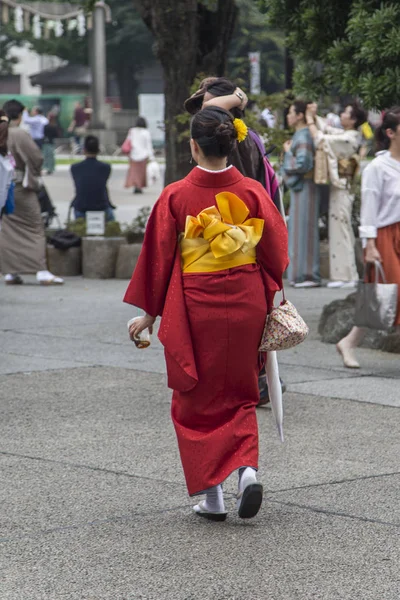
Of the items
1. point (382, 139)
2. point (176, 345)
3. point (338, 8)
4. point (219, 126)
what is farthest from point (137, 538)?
point (338, 8)

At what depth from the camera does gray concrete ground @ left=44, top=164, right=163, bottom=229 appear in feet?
73.0

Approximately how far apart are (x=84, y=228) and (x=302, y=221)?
304 centimetres

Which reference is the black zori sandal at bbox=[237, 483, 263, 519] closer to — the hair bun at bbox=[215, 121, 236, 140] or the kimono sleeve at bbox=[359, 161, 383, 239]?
the hair bun at bbox=[215, 121, 236, 140]

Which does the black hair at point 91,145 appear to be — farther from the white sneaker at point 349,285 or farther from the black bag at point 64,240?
the white sneaker at point 349,285

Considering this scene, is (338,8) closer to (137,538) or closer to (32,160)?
(32,160)

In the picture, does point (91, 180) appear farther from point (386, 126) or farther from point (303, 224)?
point (386, 126)

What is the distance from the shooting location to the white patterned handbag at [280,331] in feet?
16.5

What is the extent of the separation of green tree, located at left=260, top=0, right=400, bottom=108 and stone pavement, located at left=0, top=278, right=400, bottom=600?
2.03 m

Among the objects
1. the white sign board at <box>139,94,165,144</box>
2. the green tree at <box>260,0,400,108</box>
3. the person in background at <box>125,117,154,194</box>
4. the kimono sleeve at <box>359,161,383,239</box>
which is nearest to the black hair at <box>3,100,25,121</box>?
the green tree at <box>260,0,400,108</box>

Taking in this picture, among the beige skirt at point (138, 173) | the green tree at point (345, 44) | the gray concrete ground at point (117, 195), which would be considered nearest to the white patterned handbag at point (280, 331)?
the green tree at point (345, 44)

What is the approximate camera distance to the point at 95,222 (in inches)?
568

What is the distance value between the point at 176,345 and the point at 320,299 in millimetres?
7439

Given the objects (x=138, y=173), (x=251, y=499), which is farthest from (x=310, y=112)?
(x=138, y=173)

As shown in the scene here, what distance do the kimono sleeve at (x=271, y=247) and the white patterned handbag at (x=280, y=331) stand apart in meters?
0.07
